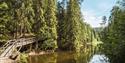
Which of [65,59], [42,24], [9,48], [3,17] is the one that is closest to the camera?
[9,48]

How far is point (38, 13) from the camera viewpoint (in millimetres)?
60375

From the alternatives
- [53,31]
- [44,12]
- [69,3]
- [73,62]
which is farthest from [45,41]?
[73,62]

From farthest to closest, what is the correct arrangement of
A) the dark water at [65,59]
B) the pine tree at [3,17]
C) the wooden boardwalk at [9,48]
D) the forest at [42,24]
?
1. the forest at [42,24]
2. the pine tree at [3,17]
3. the dark water at [65,59]
4. the wooden boardwalk at [9,48]

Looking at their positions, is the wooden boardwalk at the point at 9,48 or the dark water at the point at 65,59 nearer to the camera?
the wooden boardwalk at the point at 9,48

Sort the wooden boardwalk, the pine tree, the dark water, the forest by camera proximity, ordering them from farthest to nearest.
Result: the forest < the pine tree < the dark water < the wooden boardwalk

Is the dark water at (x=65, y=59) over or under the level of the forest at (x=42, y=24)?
under

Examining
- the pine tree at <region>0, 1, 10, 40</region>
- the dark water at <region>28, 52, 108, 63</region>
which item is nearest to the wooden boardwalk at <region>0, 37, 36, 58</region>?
the dark water at <region>28, 52, 108, 63</region>

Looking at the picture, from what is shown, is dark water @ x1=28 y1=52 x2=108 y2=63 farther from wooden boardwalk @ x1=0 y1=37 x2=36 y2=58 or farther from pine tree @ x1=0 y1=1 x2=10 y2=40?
pine tree @ x1=0 y1=1 x2=10 y2=40

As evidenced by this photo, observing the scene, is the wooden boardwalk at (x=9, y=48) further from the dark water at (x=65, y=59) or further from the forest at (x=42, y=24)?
the forest at (x=42, y=24)

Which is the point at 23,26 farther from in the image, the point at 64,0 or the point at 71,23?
the point at 64,0

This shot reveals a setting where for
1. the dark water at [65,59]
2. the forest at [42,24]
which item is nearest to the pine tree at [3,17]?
the forest at [42,24]

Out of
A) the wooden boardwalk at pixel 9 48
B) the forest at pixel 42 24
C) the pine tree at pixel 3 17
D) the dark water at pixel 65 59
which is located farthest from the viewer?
the forest at pixel 42 24

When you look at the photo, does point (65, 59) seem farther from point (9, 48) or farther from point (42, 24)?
point (42, 24)

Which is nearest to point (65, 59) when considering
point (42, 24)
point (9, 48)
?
point (9, 48)
